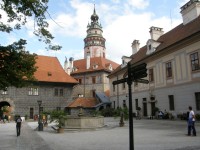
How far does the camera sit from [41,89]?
145 ft

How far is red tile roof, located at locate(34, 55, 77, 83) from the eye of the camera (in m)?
44.8

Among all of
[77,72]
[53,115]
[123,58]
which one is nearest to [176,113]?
[53,115]

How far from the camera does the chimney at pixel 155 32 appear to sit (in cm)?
3616

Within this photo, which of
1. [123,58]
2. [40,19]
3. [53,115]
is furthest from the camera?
[123,58]

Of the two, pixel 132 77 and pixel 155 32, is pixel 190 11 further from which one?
Answer: pixel 132 77

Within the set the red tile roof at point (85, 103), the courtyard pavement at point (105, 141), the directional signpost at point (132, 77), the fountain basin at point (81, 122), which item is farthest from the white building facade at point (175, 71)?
the directional signpost at point (132, 77)

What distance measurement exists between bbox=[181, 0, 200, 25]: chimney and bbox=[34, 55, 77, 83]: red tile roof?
24.4m

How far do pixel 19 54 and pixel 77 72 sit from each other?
5106 cm

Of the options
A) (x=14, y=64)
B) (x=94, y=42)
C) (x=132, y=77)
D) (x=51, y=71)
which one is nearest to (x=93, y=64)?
(x=51, y=71)

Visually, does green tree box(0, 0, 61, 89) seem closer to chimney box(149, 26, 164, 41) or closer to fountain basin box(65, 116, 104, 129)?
fountain basin box(65, 116, 104, 129)

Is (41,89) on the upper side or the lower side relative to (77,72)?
lower

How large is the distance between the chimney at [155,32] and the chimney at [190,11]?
21.8 feet

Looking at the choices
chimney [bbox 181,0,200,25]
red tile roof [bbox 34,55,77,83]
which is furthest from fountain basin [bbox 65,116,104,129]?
red tile roof [bbox 34,55,77,83]

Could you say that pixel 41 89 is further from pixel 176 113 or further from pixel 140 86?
pixel 176 113
